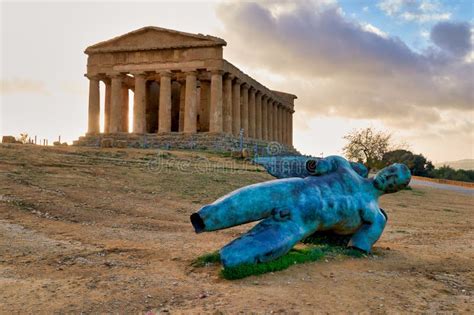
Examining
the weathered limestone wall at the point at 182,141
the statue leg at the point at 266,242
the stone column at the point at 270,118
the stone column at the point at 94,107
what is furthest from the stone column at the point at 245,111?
the statue leg at the point at 266,242

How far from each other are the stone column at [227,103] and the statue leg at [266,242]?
33175mm

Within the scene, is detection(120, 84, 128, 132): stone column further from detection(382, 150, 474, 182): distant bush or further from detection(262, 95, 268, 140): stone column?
detection(382, 150, 474, 182): distant bush

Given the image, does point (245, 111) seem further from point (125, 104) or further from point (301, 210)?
point (301, 210)

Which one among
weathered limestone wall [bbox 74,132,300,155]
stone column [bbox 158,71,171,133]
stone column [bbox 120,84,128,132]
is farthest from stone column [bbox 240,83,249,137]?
stone column [bbox 120,84,128,132]

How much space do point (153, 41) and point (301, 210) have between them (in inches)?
1389

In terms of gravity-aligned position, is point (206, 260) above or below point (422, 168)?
below

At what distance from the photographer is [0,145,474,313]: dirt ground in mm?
4613

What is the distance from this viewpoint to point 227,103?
39.3m

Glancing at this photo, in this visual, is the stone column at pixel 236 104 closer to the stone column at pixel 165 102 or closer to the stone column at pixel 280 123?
the stone column at pixel 165 102

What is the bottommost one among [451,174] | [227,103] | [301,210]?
[301,210]

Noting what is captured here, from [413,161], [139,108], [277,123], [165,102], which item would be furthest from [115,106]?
[413,161]

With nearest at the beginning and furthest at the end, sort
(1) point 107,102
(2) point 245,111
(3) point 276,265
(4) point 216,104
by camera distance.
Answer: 1. (3) point 276,265
2. (4) point 216,104
3. (1) point 107,102
4. (2) point 245,111

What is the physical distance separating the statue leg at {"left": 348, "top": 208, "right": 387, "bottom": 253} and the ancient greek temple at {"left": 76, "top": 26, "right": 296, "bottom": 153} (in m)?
28.3

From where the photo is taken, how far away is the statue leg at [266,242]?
538 cm
